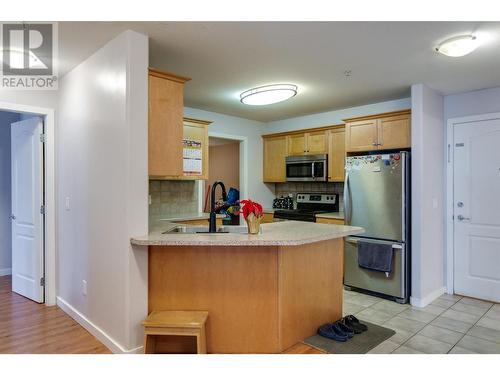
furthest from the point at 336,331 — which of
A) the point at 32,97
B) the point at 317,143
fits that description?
the point at 32,97

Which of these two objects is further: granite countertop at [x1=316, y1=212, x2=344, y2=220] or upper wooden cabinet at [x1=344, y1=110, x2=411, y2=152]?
granite countertop at [x1=316, y1=212, x2=344, y2=220]

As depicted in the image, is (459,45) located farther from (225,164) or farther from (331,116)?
(225,164)

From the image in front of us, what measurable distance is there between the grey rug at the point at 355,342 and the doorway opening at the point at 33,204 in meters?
2.80

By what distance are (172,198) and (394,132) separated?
2.91 metres

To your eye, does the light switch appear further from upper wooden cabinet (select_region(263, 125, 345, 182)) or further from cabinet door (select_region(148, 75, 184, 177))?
cabinet door (select_region(148, 75, 184, 177))

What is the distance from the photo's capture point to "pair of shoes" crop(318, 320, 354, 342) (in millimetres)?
2752

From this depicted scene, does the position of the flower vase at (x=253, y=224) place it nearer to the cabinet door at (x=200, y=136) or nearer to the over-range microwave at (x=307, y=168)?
the cabinet door at (x=200, y=136)

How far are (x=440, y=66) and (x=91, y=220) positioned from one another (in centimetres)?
341

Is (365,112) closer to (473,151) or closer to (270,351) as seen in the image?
(473,151)

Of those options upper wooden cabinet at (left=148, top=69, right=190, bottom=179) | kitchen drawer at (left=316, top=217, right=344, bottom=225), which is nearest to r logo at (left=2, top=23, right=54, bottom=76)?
upper wooden cabinet at (left=148, top=69, right=190, bottom=179)

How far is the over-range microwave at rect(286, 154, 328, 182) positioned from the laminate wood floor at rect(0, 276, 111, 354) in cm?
344

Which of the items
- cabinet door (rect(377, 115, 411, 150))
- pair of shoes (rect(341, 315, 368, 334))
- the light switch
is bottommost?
pair of shoes (rect(341, 315, 368, 334))

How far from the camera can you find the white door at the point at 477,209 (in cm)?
384

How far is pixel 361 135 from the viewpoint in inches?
170
